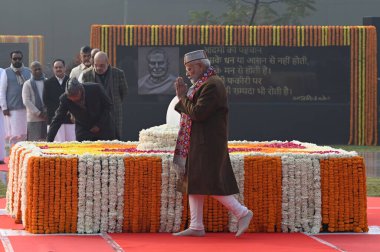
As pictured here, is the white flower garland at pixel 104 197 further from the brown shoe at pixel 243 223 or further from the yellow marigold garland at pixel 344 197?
the yellow marigold garland at pixel 344 197

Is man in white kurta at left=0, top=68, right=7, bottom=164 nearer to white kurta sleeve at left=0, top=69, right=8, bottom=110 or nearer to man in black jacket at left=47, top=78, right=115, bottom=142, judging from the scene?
white kurta sleeve at left=0, top=69, right=8, bottom=110

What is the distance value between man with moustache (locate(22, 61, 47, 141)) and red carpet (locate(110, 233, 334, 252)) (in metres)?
8.43

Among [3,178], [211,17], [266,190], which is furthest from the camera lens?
[211,17]

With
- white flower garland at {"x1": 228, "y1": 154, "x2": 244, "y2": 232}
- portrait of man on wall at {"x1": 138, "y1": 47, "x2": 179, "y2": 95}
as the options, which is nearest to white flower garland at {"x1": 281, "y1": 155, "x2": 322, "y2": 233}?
white flower garland at {"x1": 228, "y1": 154, "x2": 244, "y2": 232}

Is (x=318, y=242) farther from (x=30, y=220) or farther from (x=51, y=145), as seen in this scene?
(x=51, y=145)

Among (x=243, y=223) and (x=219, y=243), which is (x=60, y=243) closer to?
(x=219, y=243)

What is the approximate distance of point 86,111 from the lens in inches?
562

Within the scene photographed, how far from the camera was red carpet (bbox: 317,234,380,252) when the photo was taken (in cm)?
1108

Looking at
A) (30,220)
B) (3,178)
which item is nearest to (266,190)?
(30,220)

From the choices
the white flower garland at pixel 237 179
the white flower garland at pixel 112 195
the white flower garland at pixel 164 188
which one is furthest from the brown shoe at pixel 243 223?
the white flower garland at pixel 112 195

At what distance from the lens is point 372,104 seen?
94.3ft

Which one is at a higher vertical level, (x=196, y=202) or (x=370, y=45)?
(x=370, y=45)

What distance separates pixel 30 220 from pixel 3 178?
6995 mm

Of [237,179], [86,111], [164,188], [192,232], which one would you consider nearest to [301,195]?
[237,179]
